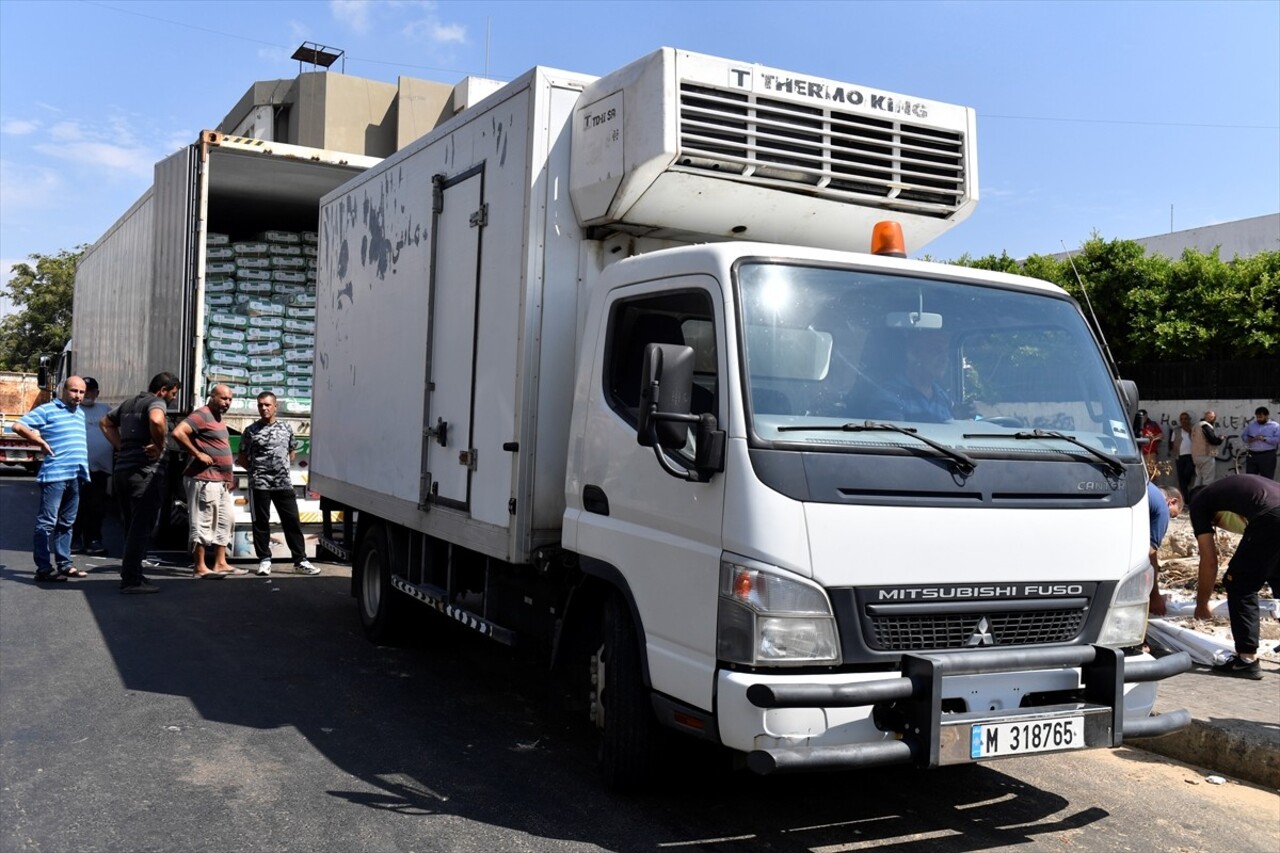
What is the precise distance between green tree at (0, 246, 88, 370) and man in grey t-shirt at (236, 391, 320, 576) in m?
44.6

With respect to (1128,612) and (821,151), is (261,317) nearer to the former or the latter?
(821,151)

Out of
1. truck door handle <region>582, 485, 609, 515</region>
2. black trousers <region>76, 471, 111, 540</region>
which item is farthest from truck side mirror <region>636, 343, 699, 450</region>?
black trousers <region>76, 471, 111, 540</region>

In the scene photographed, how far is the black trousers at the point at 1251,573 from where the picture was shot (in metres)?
6.95

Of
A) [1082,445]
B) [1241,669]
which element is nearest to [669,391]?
[1082,445]

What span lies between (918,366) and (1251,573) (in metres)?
3.95

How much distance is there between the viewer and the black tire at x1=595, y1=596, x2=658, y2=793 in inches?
Result: 177

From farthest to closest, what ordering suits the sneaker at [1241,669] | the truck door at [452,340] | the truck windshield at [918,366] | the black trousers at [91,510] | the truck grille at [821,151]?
the black trousers at [91,510] < the sneaker at [1241,669] < the truck door at [452,340] < the truck grille at [821,151] < the truck windshield at [918,366]

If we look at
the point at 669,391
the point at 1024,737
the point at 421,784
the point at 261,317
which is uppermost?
the point at 261,317

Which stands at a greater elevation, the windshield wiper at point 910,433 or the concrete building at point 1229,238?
the concrete building at point 1229,238

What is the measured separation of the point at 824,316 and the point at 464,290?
2.44m

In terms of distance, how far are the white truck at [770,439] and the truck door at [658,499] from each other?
0.05 feet

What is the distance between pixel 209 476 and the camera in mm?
10297

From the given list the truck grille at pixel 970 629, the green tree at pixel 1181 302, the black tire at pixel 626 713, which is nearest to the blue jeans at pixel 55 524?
the black tire at pixel 626 713

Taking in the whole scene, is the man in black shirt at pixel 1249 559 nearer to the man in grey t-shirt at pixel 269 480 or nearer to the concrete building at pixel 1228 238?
the man in grey t-shirt at pixel 269 480
